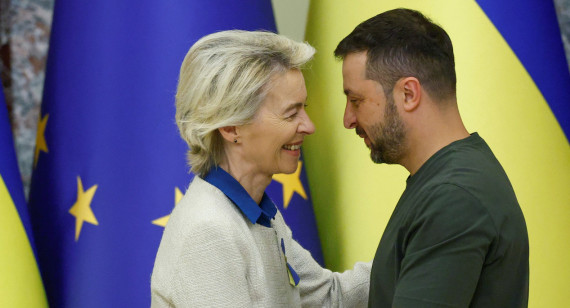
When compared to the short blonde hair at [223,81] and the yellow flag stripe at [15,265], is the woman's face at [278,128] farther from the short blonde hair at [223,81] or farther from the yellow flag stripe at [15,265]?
the yellow flag stripe at [15,265]

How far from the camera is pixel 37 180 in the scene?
1.46 metres

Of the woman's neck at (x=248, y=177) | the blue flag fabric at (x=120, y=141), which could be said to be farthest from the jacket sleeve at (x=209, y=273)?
the blue flag fabric at (x=120, y=141)

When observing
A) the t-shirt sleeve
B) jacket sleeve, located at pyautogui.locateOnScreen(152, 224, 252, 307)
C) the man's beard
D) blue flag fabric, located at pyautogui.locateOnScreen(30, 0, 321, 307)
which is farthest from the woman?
blue flag fabric, located at pyautogui.locateOnScreen(30, 0, 321, 307)

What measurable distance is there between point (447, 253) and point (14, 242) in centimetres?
87

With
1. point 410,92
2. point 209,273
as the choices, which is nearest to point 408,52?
point 410,92

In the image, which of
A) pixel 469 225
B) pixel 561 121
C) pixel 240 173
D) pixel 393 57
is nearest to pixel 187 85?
pixel 240 173

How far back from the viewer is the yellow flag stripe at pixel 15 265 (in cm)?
133

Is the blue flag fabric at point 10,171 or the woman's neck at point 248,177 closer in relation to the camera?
the woman's neck at point 248,177

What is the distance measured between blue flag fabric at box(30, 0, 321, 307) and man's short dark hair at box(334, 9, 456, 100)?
49cm

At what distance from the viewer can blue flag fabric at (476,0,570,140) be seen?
1.28m

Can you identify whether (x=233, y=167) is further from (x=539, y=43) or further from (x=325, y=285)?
(x=539, y=43)

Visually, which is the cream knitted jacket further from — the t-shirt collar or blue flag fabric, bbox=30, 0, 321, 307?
blue flag fabric, bbox=30, 0, 321, 307

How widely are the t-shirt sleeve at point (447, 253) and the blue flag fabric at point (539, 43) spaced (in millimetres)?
536

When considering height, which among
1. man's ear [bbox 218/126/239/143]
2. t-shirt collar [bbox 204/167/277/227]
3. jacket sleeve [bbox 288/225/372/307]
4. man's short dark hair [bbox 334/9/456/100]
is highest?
man's short dark hair [bbox 334/9/456/100]
